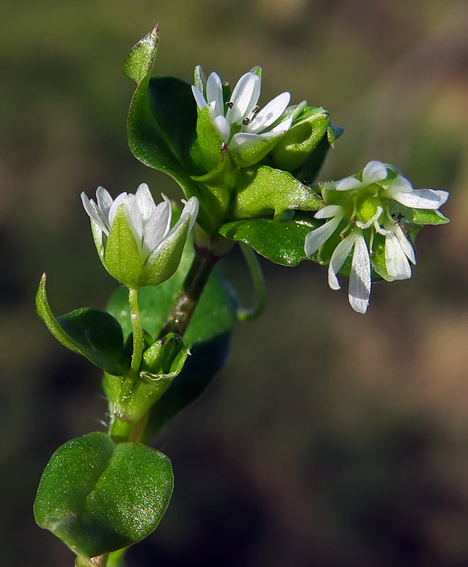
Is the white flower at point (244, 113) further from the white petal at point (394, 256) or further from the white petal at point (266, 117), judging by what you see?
the white petal at point (394, 256)

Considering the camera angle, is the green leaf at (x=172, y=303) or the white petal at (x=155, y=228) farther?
the green leaf at (x=172, y=303)

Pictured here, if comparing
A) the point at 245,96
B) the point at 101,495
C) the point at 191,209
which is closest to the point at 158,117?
the point at 245,96

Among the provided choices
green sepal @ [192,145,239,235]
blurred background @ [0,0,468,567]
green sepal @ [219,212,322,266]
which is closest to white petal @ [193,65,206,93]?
green sepal @ [192,145,239,235]

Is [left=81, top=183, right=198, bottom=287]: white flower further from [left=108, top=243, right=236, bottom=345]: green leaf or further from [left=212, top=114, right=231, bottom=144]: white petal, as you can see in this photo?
[left=108, top=243, right=236, bottom=345]: green leaf

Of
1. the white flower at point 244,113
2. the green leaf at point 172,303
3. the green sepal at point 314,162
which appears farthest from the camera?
the green leaf at point 172,303

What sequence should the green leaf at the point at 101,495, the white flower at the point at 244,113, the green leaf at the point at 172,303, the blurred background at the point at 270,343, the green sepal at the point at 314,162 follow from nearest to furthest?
the green leaf at the point at 101,495
the white flower at the point at 244,113
the green sepal at the point at 314,162
the green leaf at the point at 172,303
the blurred background at the point at 270,343

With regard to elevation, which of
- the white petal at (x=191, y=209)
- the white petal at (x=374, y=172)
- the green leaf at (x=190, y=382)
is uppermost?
the white petal at (x=374, y=172)

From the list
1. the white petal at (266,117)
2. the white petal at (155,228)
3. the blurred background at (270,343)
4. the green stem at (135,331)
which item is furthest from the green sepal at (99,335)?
the blurred background at (270,343)

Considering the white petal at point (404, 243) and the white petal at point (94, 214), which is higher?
the white petal at point (404, 243)
